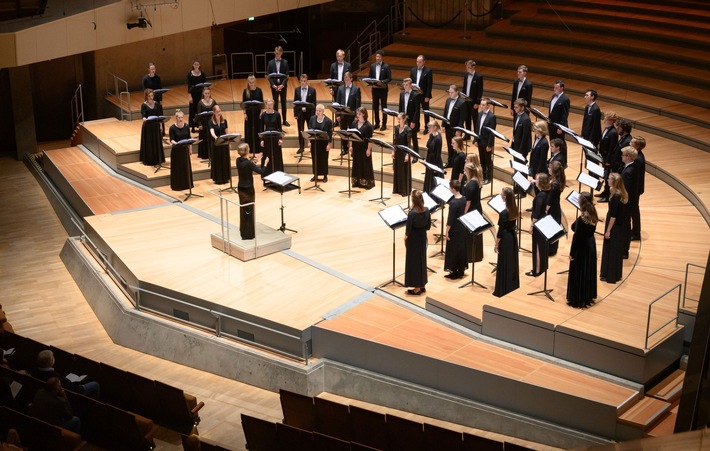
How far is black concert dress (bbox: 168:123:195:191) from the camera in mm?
13688

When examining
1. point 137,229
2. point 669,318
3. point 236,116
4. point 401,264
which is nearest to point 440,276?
point 401,264

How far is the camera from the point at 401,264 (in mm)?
11445

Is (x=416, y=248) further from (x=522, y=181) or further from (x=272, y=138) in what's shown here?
(x=272, y=138)

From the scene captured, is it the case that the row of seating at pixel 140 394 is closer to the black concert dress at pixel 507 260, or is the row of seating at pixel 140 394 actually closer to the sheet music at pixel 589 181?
the black concert dress at pixel 507 260

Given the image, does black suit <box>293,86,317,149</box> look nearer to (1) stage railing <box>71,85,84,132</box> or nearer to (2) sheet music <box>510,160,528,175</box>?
(2) sheet music <box>510,160,528,175</box>

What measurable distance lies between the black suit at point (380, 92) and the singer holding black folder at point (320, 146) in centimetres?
167

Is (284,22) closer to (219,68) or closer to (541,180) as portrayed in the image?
(219,68)

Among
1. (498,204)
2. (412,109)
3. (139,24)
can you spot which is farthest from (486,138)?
(139,24)

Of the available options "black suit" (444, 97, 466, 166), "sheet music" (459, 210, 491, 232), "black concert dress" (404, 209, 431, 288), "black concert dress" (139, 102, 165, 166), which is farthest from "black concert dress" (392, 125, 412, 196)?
"black concert dress" (139, 102, 165, 166)

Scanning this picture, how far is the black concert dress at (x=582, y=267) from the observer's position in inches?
360

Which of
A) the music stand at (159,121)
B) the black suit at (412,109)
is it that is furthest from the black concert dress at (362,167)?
the music stand at (159,121)

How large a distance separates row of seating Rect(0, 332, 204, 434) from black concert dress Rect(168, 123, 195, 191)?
16.6 ft

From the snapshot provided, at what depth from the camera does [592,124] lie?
12.4 meters

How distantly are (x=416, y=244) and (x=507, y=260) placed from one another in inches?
38.4
